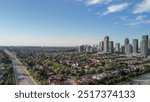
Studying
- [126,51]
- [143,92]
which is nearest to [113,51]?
[126,51]

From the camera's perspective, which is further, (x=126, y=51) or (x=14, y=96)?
(x=126, y=51)

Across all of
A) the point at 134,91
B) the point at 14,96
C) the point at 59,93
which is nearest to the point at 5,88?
the point at 14,96

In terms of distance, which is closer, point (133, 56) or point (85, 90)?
point (85, 90)

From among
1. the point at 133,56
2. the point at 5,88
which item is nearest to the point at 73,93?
the point at 5,88

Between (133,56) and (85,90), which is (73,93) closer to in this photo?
(85,90)

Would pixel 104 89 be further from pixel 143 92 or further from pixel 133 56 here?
pixel 133 56

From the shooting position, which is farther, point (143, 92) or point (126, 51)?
point (126, 51)

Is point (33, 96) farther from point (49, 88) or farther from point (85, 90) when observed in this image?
point (85, 90)
